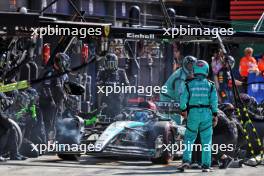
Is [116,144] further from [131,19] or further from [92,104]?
[92,104]

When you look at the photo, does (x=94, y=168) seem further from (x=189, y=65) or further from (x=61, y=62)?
(x=189, y=65)

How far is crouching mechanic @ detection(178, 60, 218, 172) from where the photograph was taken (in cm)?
1443

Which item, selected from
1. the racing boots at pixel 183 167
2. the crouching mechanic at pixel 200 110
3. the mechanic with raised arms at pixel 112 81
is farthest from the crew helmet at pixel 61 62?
the racing boots at pixel 183 167

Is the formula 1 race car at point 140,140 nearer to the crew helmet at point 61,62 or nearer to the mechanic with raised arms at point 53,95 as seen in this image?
the mechanic with raised arms at point 53,95

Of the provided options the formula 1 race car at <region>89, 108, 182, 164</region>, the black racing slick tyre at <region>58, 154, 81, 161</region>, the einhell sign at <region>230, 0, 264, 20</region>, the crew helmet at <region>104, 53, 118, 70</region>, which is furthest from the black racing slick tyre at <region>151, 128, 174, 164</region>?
the einhell sign at <region>230, 0, 264, 20</region>

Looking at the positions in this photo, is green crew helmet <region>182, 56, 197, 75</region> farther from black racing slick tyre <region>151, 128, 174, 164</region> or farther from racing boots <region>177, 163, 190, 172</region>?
racing boots <region>177, 163, 190, 172</region>

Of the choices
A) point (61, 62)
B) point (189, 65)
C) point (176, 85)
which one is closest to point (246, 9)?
point (176, 85)

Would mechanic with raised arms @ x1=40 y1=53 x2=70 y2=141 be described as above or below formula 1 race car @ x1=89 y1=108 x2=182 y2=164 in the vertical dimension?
above

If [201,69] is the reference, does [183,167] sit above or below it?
below

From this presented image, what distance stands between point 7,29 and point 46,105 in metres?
3.15

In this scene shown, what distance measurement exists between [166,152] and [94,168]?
131cm

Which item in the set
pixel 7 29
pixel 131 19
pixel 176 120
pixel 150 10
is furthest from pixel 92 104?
pixel 150 10

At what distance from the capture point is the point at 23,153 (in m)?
15.8

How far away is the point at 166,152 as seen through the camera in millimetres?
15258
